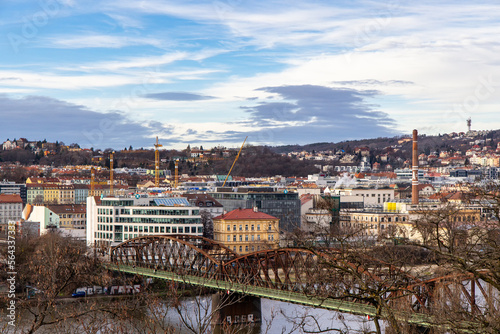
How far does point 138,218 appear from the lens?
2272 inches

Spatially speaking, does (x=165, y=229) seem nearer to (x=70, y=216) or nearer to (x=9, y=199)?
(x=70, y=216)

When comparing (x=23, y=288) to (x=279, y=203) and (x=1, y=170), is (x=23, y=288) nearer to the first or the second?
(x=279, y=203)

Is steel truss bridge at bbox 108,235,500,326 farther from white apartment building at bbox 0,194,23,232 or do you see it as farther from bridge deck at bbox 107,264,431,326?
white apartment building at bbox 0,194,23,232

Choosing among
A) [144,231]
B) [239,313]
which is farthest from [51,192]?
[239,313]

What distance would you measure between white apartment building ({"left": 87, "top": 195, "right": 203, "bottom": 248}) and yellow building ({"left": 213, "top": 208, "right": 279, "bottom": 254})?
317 centimetres

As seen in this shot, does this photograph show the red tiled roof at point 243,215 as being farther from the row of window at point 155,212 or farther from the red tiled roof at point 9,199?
the red tiled roof at point 9,199

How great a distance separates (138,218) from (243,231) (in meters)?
8.00

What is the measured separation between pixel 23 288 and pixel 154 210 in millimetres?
17396

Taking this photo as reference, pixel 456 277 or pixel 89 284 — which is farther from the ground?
pixel 456 277

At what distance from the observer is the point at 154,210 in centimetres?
5697

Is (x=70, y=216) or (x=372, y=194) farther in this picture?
(x=372, y=194)

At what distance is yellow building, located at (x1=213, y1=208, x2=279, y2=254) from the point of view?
6000 centimetres

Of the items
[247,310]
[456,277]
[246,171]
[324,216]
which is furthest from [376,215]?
[246,171]

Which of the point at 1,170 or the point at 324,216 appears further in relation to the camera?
the point at 1,170
